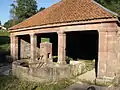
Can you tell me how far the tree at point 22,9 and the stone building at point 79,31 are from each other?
4719 cm

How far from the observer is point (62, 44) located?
16516mm

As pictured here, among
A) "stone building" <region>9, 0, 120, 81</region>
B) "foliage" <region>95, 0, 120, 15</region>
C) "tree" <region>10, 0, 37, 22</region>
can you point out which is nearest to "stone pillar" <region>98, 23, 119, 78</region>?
"stone building" <region>9, 0, 120, 81</region>

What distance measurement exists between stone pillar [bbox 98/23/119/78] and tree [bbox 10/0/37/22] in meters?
59.2

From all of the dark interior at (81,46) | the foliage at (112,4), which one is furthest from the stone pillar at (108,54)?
the foliage at (112,4)

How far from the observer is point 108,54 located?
13.3 meters

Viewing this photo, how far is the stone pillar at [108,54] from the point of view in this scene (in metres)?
13.2

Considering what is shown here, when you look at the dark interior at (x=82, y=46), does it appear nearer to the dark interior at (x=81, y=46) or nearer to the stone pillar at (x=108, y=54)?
the dark interior at (x=81, y=46)

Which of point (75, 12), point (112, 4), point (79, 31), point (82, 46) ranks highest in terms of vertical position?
point (112, 4)

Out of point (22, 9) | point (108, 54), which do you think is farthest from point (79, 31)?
point (22, 9)

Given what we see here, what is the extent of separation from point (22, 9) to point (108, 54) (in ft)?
201

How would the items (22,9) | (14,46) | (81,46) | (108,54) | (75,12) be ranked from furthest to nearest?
(22,9) → (81,46) → (14,46) → (75,12) → (108,54)

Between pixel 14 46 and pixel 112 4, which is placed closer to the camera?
pixel 14 46

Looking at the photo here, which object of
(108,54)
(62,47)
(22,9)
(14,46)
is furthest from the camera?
(22,9)

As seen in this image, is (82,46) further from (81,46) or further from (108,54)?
(108,54)
